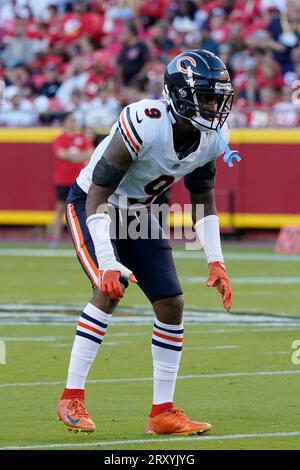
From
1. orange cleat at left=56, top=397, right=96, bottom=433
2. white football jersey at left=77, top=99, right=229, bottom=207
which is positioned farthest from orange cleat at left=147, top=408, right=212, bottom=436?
white football jersey at left=77, top=99, right=229, bottom=207

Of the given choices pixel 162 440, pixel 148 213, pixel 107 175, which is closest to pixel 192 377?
pixel 148 213

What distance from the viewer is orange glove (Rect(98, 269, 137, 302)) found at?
19.9 feet

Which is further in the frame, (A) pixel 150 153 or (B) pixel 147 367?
(B) pixel 147 367

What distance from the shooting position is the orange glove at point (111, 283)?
6062mm

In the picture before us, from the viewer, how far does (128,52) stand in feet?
66.8

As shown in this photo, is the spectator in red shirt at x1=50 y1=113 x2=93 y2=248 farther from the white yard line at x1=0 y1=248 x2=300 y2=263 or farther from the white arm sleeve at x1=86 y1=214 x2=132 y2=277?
the white arm sleeve at x1=86 y1=214 x2=132 y2=277

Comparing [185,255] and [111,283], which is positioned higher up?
[111,283]

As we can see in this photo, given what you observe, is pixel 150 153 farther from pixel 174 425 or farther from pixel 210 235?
pixel 174 425

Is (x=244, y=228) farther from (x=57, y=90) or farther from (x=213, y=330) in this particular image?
(x=213, y=330)

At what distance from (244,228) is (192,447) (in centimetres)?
1404

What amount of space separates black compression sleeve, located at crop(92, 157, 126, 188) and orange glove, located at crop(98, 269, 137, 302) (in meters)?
0.43

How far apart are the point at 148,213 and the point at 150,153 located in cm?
45

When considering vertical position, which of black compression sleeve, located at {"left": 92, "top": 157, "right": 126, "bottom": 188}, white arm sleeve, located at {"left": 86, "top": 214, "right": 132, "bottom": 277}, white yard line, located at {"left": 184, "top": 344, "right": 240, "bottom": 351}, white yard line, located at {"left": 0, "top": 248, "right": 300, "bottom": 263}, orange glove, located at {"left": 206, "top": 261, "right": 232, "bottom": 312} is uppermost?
black compression sleeve, located at {"left": 92, "top": 157, "right": 126, "bottom": 188}

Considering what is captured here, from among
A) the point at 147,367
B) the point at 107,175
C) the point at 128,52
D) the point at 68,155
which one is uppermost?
the point at 107,175
